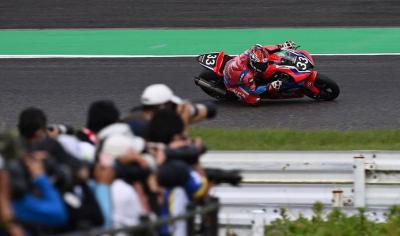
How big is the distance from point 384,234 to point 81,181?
12.6ft

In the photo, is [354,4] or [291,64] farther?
[354,4]

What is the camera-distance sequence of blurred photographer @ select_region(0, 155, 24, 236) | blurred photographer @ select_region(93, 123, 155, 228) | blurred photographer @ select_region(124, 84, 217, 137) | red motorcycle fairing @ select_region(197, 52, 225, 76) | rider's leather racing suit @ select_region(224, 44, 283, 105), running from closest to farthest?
blurred photographer @ select_region(0, 155, 24, 236) → blurred photographer @ select_region(93, 123, 155, 228) → blurred photographer @ select_region(124, 84, 217, 137) → rider's leather racing suit @ select_region(224, 44, 283, 105) → red motorcycle fairing @ select_region(197, 52, 225, 76)

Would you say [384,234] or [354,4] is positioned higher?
[354,4]

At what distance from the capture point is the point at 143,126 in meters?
7.39

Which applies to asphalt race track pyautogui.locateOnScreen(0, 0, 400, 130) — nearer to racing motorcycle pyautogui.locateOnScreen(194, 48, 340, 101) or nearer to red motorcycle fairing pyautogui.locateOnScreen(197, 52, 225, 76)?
racing motorcycle pyautogui.locateOnScreen(194, 48, 340, 101)

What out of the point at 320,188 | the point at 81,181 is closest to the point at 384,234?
the point at 320,188

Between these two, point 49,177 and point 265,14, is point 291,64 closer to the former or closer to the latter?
point 265,14

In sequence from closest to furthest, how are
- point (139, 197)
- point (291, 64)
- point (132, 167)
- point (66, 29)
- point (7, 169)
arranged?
point (7, 169), point (132, 167), point (139, 197), point (291, 64), point (66, 29)

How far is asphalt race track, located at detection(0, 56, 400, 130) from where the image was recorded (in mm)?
15266

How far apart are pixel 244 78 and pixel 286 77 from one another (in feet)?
1.97

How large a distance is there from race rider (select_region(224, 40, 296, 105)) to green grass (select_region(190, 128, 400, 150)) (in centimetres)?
197

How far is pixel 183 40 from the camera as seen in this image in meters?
21.5

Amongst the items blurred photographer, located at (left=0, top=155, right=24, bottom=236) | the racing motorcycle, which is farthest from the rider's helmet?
blurred photographer, located at (left=0, top=155, right=24, bottom=236)

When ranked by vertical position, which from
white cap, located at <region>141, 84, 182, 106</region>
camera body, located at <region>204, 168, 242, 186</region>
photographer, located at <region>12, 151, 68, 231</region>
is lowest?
camera body, located at <region>204, 168, 242, 186</region>
